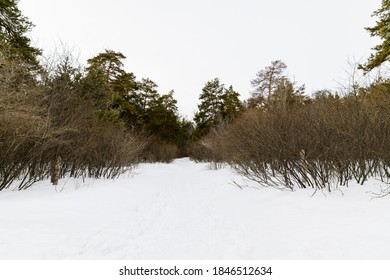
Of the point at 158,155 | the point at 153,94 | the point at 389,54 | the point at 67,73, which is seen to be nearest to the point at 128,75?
the point at 153,94

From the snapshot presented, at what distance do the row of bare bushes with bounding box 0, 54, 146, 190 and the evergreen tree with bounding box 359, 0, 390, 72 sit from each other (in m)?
17.5

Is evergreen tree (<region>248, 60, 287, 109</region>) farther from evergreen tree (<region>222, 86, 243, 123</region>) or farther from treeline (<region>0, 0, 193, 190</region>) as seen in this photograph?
treeline (<region>0, 0, 193, 190</region>)

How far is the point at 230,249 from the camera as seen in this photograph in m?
3.38

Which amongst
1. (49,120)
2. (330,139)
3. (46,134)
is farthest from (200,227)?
(49,120)

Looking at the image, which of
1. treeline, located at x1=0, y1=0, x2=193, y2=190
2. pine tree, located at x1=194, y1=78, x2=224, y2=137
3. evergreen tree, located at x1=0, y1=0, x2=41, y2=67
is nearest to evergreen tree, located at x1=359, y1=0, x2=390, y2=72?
treeline, located at x1=0, y1=0, x2=193, y2=190

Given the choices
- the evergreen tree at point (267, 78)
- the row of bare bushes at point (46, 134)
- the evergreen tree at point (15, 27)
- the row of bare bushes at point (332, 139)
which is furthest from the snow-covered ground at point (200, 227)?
the evergreen tree at point (267, 78)

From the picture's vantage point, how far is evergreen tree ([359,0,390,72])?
48.9 feet

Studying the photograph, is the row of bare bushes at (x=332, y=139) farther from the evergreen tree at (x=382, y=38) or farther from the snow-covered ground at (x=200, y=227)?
the evergreen tree at (x=382, y=38)

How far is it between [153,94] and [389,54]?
33.0 m

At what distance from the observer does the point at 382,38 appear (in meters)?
15.6

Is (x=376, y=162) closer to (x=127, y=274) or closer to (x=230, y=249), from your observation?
(x=230, y=249)

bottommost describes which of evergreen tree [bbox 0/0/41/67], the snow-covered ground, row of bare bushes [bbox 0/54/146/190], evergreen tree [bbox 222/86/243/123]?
the snow-covered ground

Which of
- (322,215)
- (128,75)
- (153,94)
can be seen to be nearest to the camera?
(322,215)

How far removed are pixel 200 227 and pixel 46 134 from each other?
500 centimetres
